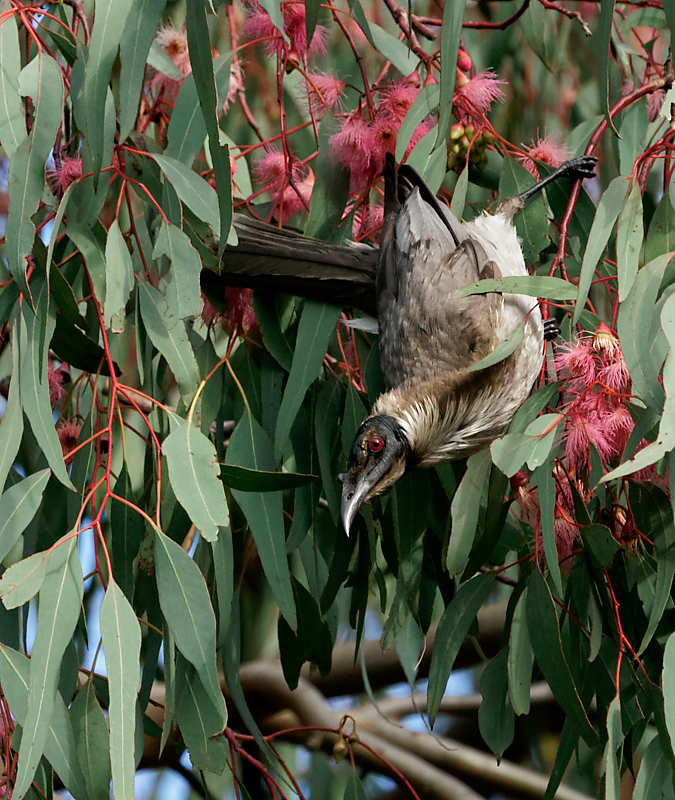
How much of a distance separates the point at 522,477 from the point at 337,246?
623 millimetres

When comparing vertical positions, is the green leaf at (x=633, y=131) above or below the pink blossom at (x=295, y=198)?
above

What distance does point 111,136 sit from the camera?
4.72 ft

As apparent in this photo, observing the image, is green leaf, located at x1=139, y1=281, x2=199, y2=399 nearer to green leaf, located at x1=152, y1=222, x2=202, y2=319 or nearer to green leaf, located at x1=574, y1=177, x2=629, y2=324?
green leaf, located at x1=152, y1=222, x2=202, y2=319

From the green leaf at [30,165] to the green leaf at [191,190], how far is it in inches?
7.0

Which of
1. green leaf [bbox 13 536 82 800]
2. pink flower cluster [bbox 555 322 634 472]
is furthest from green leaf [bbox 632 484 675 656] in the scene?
green leaf [bbox 13 536 82 800]

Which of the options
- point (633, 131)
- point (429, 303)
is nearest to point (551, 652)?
point (429, 303)

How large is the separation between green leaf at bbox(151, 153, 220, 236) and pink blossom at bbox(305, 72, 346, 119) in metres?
0.43

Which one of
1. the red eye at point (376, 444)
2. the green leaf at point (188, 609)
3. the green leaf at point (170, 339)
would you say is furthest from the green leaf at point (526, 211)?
the green leaf at point (188, 609)

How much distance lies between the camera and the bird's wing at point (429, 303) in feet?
6.17

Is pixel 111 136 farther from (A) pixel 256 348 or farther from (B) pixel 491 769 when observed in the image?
(B) pixel 491 769

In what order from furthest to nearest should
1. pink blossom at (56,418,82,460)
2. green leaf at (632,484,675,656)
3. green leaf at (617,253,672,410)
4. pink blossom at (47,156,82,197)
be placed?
pink blossom at (56,418,82,460) → pink blossom at (47,156,82,197) → green leaf at (632,484,675,656) → green leaf at (617,253,672,410)

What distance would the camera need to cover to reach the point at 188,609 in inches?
53.2

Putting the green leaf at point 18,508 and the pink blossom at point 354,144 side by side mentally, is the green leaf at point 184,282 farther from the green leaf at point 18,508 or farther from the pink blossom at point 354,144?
the pink blossom at point 354,144

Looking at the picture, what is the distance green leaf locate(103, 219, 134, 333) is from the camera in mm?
1398
